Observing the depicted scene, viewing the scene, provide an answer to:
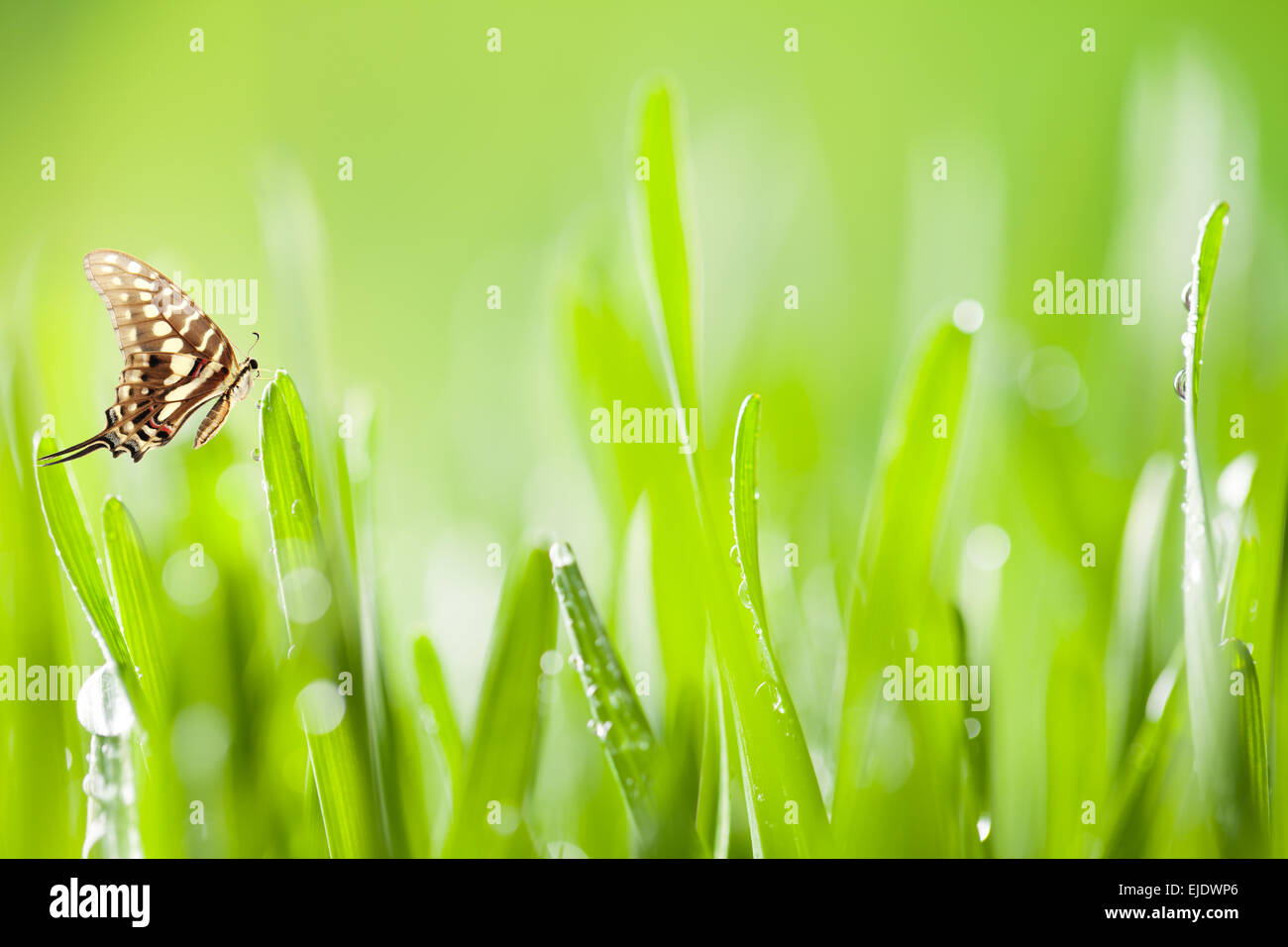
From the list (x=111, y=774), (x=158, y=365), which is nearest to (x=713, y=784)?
(x=111, y=774)

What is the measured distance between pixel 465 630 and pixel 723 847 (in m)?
0.22

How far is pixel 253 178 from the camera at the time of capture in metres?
0.49

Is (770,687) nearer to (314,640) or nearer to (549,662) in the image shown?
(549,662)

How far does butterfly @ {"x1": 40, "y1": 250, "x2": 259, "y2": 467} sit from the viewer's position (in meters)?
0.45

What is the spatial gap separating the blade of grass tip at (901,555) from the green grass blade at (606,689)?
0.41 feet

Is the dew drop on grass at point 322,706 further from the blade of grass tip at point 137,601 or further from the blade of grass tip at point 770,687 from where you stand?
the blade of grass tip at point 770,687

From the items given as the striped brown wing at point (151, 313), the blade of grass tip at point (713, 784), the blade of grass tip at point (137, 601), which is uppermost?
the striped brown wing at point (151, 313)

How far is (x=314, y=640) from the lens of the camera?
0.39m

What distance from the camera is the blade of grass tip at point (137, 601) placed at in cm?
39

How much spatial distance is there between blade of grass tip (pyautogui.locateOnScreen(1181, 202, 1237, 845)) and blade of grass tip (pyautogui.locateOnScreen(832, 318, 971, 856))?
0.38 ft

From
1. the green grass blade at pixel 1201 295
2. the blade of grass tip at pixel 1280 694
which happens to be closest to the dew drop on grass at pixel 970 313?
the green grass blade at pixel 1201 295

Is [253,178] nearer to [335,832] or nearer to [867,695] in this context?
[335,832]

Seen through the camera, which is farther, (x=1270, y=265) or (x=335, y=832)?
(x=1270, y=265)
